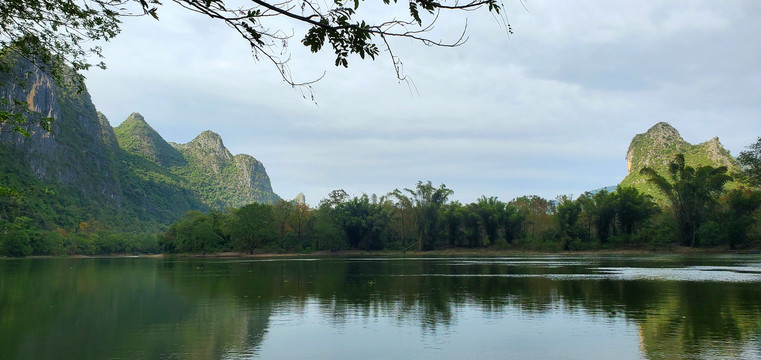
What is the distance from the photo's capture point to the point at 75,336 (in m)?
14.7

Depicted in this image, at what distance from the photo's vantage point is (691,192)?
238 feet

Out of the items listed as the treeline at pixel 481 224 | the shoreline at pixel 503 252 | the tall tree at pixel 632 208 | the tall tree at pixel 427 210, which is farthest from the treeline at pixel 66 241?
the tall tree at pixel 632 208

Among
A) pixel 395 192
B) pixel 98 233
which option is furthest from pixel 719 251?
pixel 98 233

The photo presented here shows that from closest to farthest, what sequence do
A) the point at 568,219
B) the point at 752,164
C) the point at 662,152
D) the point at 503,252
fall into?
1. the point at 752,164
2. the point at 568,219
3. the point at 503,252
4. the point at 662,152

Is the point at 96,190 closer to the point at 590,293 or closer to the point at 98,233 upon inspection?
the point at 98,233

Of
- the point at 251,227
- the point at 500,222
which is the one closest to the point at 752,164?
the point at 500,222

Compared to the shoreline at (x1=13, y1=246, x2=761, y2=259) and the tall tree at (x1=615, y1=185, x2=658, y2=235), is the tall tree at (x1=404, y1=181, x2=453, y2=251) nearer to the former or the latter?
the shoreline at (x1=13, y1=246, x2=761, y2=259)

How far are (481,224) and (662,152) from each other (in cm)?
8380

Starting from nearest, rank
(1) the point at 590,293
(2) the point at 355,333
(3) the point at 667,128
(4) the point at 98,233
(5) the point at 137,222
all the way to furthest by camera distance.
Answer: (2) the point at 355,333
(1) the point at 590,293
(4) the point at 98,233
(3) the point at 667,128
(5) the point at 137,222

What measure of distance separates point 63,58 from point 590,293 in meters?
21.6

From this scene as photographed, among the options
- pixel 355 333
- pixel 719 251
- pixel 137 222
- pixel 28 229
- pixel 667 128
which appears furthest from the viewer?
pixel 137 222

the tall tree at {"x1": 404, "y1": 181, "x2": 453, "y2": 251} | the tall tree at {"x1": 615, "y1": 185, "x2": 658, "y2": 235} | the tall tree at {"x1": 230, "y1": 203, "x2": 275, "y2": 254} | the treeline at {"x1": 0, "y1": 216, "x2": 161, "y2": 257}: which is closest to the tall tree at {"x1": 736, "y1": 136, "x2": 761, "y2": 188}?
the tall tree at {"x1": 615, "y1": 185, "x2": 658, "y2": 235}

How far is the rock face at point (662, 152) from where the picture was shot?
127 m

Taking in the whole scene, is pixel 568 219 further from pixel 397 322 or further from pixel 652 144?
pixel 652 144
